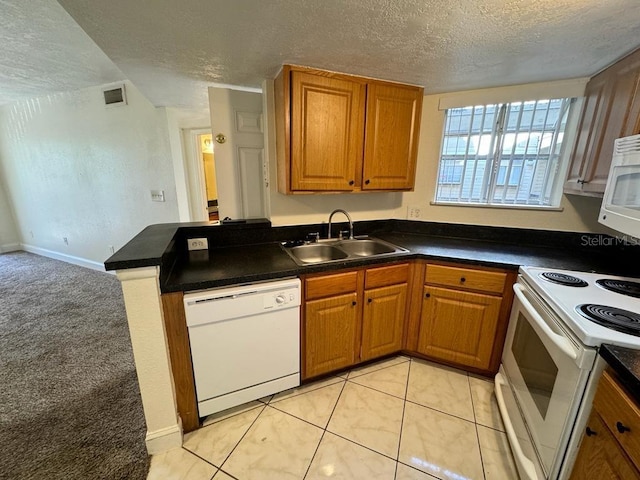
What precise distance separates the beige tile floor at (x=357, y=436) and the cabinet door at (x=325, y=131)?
1.44 meters

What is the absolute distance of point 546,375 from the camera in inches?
46.5

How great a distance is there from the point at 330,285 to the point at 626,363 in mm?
1230

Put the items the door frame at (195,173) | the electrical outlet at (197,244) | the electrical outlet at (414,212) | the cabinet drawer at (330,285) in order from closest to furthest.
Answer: the cabinet drawer at (330,285)
the electrical outlet at (197,244)
the electrical outlet at (414,212)
the door frame at (195,173)

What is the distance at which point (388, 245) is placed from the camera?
2074 millimetres

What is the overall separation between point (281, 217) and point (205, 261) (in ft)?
2.29

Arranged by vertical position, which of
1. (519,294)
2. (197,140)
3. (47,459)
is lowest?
(47,459)

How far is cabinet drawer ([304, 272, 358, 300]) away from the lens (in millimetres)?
1610

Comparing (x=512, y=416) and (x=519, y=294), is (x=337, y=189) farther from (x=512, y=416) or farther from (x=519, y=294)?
(x=512, y=416)

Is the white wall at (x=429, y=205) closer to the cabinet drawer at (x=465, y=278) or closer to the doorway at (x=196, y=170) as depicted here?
the cabinet drawer at (x=465, y=278)

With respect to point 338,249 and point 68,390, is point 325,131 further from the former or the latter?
point 68,390

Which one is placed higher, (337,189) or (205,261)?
(337,189)

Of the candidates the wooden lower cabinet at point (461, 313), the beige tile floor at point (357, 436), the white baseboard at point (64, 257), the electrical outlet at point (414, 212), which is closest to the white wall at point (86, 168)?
the white baseboard at point (64, 257)

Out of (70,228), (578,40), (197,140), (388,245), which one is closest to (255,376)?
(388,245)

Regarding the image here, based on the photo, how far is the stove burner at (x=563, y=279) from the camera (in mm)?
1367
